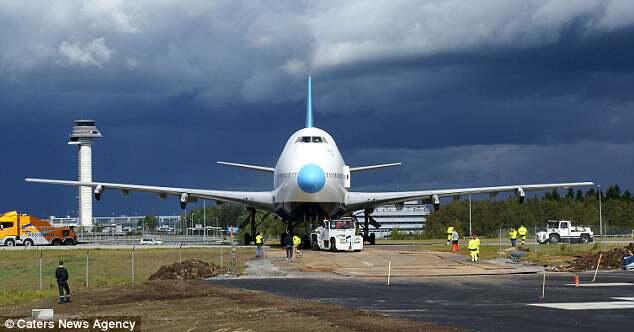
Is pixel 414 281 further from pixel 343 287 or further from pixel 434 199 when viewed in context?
pixel 434 199

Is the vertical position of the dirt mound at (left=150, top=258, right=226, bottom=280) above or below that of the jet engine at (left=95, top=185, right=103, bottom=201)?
below

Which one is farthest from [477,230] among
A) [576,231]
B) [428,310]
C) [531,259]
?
[428,310]

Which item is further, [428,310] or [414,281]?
[414,281]

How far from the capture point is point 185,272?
41656 millimetres

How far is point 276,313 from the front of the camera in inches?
944

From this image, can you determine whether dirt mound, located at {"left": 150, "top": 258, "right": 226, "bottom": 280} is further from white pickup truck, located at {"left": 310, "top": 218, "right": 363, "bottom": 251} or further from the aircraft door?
the aircraft door

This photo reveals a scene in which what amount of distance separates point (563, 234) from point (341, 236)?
106 ft

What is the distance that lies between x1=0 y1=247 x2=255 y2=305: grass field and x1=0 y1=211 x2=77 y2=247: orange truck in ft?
56.1

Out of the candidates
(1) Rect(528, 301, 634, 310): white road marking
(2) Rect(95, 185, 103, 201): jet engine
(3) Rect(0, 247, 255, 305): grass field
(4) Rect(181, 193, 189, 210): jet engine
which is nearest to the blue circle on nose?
(3) Rect(0, 247, 255, 305): grass field

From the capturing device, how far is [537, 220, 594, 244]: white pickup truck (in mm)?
81875

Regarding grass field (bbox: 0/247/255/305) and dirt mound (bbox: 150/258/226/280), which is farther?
grass field (bbox: 0/247/255/305)

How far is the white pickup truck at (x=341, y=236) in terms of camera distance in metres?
56.7

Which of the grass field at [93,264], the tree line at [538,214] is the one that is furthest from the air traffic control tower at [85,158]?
the grass field at [93,264]

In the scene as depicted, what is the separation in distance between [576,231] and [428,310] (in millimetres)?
60561
